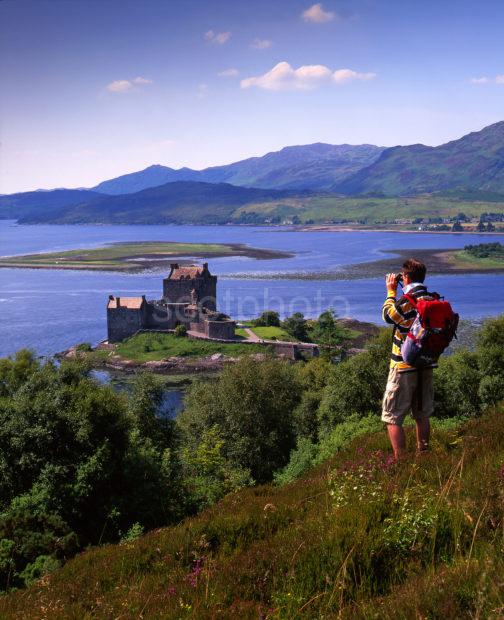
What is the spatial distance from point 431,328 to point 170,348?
64.5 m

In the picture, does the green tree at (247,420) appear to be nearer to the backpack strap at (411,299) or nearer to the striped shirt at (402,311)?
the striped shirt at (402,311)

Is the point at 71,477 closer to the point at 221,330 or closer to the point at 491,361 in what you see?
the point at 491,361

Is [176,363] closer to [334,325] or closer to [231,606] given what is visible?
[334,325]

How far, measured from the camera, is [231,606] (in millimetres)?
4891

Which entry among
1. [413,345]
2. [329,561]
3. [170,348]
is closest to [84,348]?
[170,348]

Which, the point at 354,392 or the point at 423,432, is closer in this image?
the point at 423,432

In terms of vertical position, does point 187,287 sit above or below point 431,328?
below

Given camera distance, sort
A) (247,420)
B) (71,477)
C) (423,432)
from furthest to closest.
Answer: (247,420)
(71,477)
(423,432)

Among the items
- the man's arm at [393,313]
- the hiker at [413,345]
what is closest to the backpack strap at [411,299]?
the hiker at [413,345]

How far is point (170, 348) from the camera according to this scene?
232 ft

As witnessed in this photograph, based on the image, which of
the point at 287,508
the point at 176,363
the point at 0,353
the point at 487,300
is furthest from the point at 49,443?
the point at 487,300

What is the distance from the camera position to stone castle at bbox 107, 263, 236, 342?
73.1 meters

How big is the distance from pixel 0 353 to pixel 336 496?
228ft

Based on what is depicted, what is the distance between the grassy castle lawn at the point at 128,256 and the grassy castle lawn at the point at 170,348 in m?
75.1
